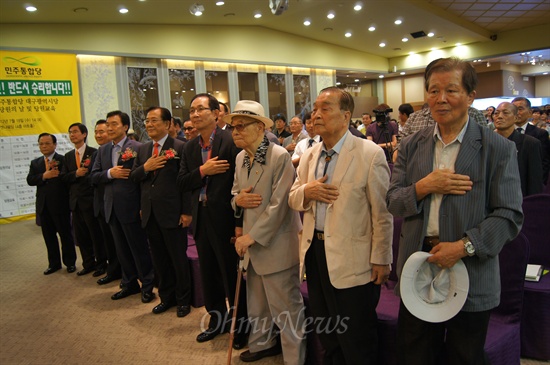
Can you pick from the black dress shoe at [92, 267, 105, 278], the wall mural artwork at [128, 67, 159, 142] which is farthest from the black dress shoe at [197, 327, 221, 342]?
the wall mural artwork at [128, 67, 159, 142]

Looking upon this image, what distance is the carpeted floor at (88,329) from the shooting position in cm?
297

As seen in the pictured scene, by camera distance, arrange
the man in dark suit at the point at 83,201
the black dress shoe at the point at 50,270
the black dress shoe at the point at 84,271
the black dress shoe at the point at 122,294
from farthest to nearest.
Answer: the black dress shoe at the point at 50,270 < the black dress shoe at the point at 84,271 < the man in dark suit at the point at 83,201 < the black dress shoe at the point at 122,294

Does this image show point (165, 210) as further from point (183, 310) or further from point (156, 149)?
point (183, 310)

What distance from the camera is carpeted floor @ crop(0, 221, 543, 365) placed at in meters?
2.97

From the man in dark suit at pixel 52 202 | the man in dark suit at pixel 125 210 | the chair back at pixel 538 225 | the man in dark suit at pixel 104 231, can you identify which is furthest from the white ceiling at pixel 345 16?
the chair back at pixel 538 225

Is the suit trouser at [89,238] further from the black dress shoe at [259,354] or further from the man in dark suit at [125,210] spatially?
the black dress shoe at [259,354]

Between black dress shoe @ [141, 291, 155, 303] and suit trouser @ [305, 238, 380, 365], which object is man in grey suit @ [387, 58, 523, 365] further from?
black dress shoe @ [141, 291, 155, 303]

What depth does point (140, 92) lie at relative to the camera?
371 inches

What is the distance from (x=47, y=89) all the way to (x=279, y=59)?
20.1ft

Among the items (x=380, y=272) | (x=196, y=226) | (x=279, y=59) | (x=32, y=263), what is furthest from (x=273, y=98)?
(x=380, y=272)

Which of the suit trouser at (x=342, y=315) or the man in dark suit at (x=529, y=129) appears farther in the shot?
the man in dark suit at (x=529, y=129)

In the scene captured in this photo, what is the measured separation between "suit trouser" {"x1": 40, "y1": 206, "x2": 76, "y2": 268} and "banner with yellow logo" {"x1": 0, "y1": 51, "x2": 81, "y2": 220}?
145 inches

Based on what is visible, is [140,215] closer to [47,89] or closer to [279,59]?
[47,89]

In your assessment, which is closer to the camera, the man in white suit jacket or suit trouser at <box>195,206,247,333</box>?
the man in white suit jacket
